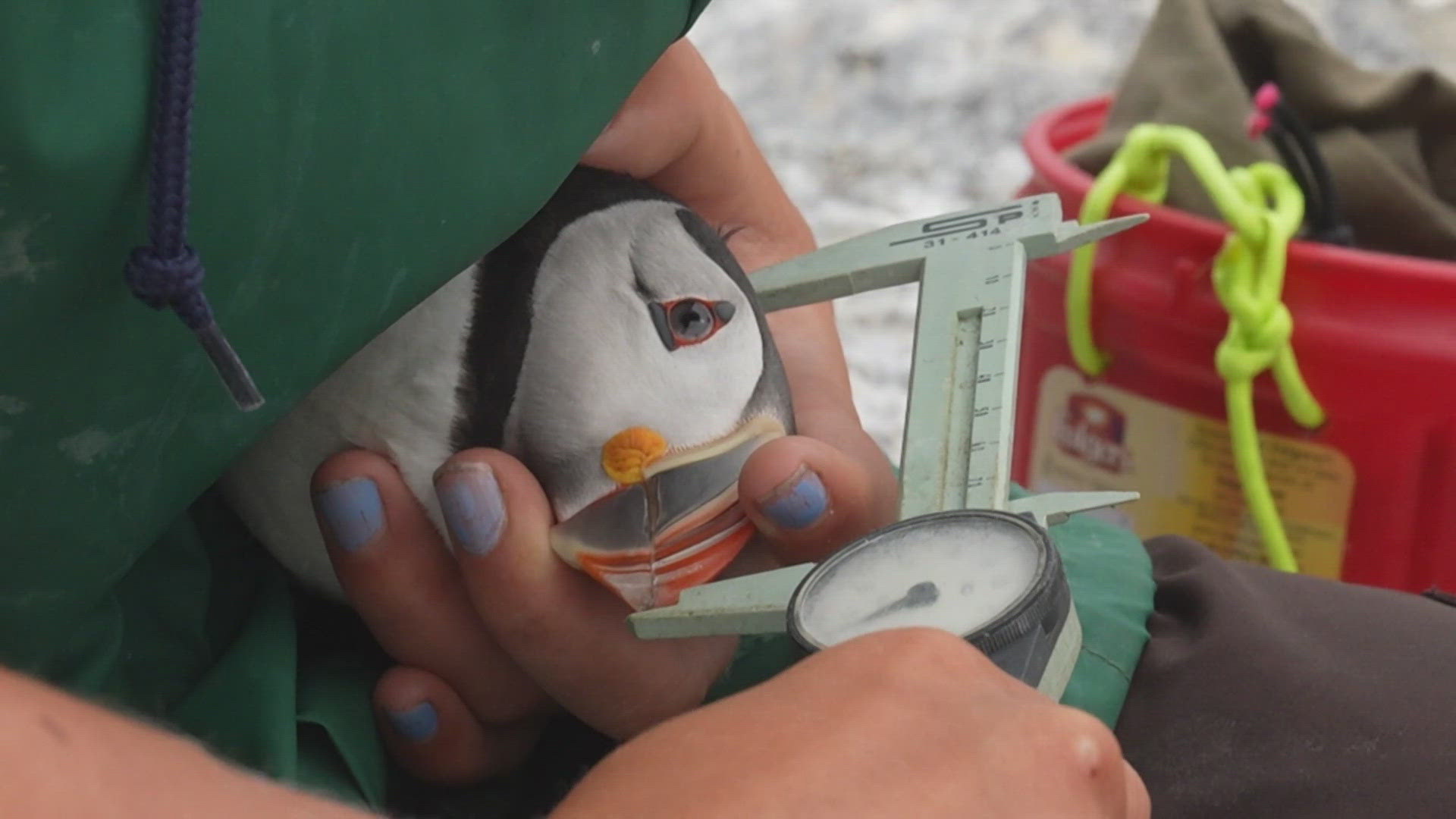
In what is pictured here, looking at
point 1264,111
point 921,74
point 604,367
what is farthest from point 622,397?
point 921,74

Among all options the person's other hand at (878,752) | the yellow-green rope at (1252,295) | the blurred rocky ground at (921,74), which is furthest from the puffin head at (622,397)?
the blurred rocky ground at (921,74)

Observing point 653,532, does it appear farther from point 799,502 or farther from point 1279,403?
point 1279,403

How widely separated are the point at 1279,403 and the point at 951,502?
0.54 metres

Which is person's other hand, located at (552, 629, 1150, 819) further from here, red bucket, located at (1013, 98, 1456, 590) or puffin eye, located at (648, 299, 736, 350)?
red bucket, located at (1013, 98, 1456, 590)

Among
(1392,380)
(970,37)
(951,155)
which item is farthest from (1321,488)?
(970,37)

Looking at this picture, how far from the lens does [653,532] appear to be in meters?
0.53

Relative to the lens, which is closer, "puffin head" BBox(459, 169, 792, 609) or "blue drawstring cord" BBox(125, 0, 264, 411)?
"blue drawstring cord" BBox(125, 0, 264, 411)

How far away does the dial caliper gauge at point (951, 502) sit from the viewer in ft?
1.48

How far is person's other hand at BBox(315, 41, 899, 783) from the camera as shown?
1.70 feet

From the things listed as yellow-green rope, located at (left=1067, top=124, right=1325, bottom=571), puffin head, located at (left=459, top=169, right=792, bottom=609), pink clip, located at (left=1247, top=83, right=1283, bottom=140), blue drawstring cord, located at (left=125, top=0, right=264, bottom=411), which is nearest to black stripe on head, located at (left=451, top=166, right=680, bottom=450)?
puffin head, located at (left=459, top=169, right=792, bottom=609)

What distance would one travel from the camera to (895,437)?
1361 mm

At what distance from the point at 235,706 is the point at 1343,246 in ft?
2.50

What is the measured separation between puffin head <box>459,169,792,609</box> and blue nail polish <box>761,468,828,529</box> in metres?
0.02

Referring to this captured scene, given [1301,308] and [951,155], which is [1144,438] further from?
[951,155]
